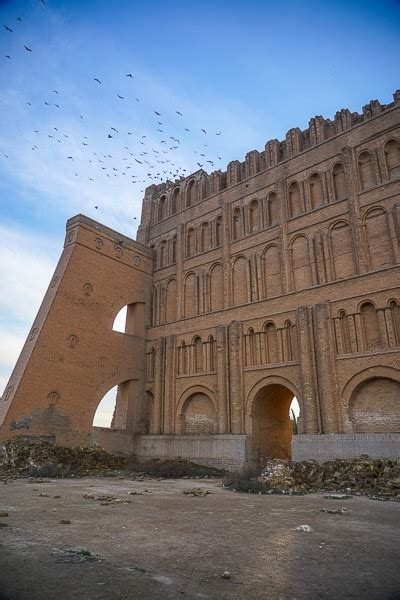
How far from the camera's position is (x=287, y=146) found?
21.8 m

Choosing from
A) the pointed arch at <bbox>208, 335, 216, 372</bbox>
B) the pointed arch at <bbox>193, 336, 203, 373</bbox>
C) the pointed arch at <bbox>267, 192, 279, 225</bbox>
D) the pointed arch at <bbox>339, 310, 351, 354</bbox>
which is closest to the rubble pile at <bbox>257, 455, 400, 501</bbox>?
the pointed arch at <bbox>339, 310, 351, 354</bbox>

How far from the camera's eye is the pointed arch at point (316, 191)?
19.9 meters

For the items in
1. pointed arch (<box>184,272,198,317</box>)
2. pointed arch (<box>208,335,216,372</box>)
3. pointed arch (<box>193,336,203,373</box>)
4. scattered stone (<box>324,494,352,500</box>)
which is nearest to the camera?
scattered stone (<box>324,494,352,500</box>)

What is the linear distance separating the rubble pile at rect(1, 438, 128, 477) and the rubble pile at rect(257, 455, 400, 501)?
7.31 metres

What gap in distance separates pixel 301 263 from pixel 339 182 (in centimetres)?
420

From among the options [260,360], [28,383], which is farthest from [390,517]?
[28,383]

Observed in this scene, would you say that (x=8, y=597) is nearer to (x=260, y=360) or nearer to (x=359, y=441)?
(x=359, y=441)

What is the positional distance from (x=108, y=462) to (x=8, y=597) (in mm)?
16748

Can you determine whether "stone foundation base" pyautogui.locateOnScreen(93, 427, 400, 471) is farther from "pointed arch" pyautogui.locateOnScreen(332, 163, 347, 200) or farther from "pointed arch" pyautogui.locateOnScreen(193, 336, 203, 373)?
"pointed arch" pyautogui.locateOnScreen(332, 163, 347, 200)

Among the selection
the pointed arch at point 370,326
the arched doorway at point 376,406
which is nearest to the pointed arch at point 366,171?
the pointed arch at point 370,326

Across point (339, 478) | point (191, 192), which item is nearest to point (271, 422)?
point (339, 478)

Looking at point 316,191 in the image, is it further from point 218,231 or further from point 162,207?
point 162,207

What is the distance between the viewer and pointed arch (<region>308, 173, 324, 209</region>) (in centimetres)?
1989

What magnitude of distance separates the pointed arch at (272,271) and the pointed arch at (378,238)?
4333mm
